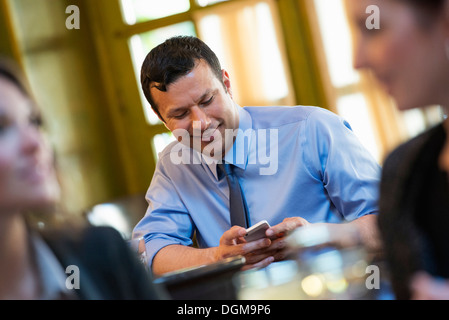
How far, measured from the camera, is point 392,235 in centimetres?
77

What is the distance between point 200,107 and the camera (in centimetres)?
170

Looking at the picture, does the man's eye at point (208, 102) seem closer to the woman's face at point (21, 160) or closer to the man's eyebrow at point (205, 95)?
the man's eyebrow at point (205, 95)

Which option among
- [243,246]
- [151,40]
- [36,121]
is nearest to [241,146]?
[243,246]

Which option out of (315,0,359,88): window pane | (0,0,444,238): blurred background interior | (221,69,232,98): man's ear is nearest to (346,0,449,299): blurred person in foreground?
(221,69,232,98): man's ear

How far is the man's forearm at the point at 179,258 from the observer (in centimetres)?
155

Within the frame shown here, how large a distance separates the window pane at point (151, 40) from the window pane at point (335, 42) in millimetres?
975

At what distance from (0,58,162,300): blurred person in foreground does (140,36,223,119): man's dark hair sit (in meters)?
0.96

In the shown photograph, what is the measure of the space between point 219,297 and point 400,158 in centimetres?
35

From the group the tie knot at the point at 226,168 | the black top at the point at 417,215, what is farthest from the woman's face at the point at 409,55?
the tie knot at the point at 226,168

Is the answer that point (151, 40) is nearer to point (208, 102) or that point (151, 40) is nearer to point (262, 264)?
point (208, 102)

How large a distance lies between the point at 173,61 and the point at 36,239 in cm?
105
